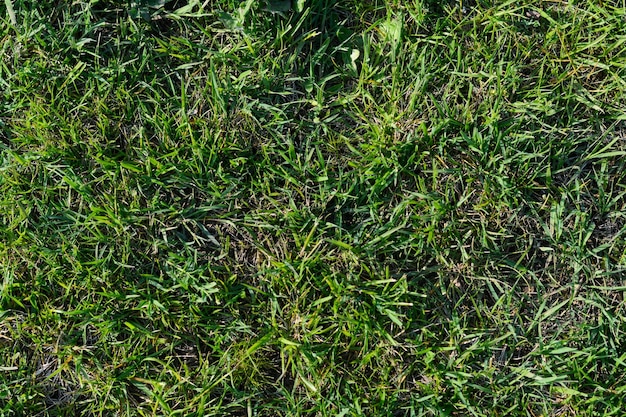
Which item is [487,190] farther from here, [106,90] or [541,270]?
[106,90]

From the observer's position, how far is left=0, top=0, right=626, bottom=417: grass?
2.38m

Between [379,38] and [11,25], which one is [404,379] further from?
[11,25]

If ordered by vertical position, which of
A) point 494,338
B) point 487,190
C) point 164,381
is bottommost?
point 164,381

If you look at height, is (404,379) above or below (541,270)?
below

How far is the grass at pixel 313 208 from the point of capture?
2381 mm

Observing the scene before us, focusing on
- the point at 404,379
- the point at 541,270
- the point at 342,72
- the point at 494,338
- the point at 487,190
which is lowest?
the point at 404,379

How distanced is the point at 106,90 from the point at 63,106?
6.4 inches

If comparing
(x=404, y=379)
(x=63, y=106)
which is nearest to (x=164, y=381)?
(x=404, y=379)

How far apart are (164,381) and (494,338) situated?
1152 millimetres

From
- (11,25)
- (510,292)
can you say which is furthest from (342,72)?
(11,25)

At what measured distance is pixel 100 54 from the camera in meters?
2.48

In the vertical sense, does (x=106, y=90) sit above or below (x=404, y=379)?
above

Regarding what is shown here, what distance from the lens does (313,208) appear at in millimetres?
2422

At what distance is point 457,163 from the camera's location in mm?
2445
